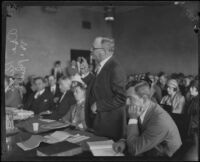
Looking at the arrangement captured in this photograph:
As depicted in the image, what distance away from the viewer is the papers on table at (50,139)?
9.10 feet

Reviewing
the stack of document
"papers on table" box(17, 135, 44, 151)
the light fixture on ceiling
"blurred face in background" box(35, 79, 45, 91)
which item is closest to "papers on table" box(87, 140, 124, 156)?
the stack of document

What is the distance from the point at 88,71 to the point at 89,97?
30 cm

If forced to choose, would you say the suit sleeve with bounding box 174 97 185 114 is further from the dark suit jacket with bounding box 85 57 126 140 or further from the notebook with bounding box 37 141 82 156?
the notebook with bounding box 37 141 82 156

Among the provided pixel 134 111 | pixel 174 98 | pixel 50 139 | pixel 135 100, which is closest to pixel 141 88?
pixel 135 100

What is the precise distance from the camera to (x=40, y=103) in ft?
10.3

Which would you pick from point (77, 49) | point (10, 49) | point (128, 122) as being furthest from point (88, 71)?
point (10, 49)

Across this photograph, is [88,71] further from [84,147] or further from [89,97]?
[84,147]

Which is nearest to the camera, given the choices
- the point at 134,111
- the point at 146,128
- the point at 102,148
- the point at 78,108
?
the point at 102,148

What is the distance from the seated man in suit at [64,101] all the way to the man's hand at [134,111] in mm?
649

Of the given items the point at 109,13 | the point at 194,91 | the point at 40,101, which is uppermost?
the point at 109,13

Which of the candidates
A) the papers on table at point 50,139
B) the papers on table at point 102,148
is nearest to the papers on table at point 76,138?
the papers on table at point 50,139

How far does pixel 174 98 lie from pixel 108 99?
2.43 feet

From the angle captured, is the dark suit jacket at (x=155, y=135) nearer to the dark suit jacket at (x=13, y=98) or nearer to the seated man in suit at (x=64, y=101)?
the seated man in suit at (x=64, y=101)

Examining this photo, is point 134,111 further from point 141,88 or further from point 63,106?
point 63,106
